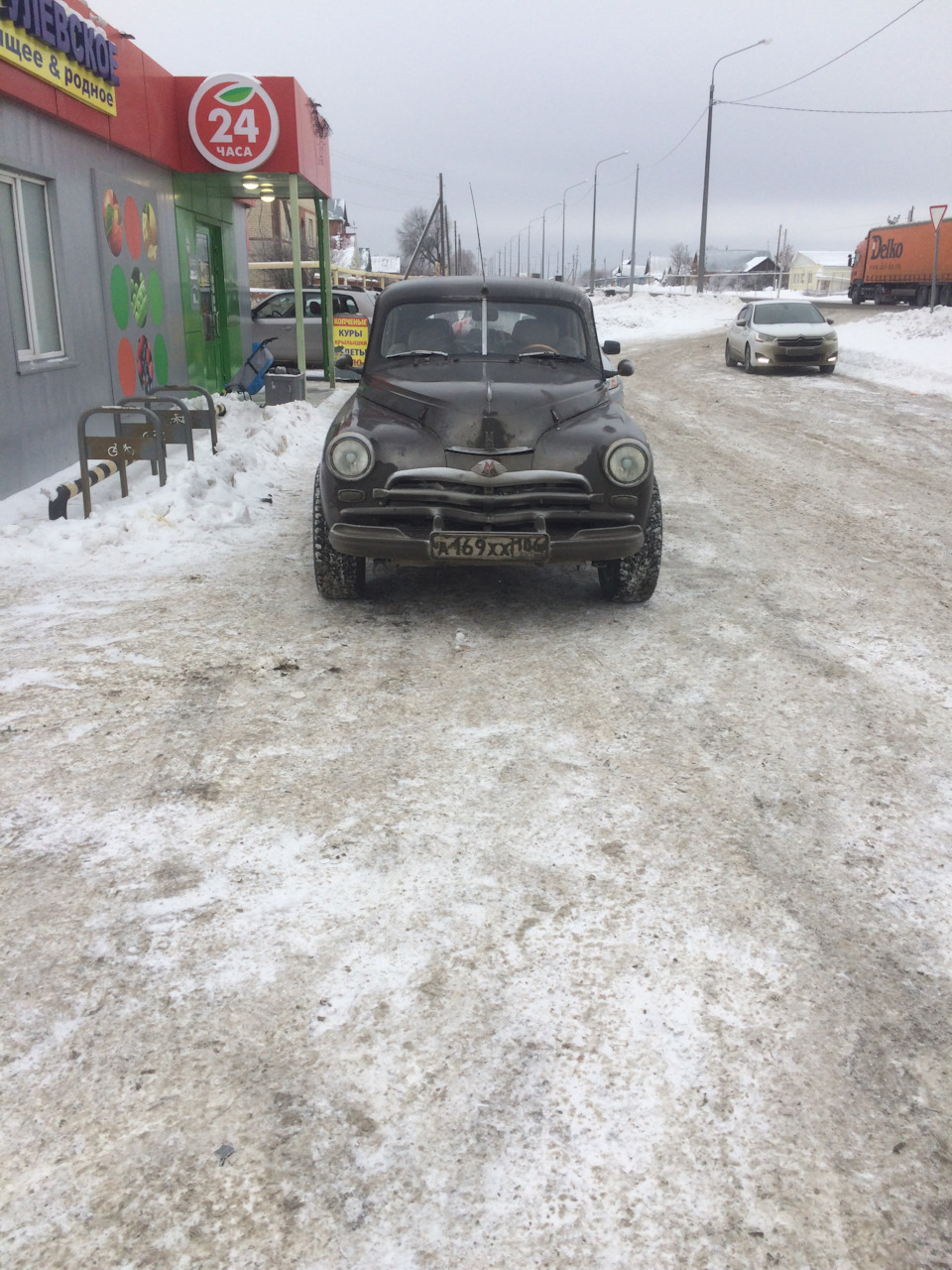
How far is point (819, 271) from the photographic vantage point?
127 m

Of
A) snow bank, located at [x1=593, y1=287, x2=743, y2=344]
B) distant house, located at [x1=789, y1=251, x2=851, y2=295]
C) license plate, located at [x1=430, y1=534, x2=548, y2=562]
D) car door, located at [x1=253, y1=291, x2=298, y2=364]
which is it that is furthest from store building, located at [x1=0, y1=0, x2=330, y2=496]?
distant house, located at [x1=789, y1=251, x2=851, y2=295]

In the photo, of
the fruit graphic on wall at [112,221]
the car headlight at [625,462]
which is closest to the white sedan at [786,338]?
the fruit graphic on wall at [112,221]

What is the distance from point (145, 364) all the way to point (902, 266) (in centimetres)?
3770

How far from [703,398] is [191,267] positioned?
810cm

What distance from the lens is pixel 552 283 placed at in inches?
271

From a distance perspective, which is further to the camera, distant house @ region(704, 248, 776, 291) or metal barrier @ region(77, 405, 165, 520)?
distant house @ region(704, 248, 776, 291)

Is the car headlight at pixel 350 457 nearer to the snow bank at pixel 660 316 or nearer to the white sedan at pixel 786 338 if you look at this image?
the white sedan at pixel 786 338

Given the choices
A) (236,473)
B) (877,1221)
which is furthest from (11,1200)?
(236,473)

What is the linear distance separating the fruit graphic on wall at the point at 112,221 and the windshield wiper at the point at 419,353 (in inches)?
224

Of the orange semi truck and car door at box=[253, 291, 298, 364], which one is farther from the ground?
the orange semi truck

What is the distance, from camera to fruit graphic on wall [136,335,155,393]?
1149 cm

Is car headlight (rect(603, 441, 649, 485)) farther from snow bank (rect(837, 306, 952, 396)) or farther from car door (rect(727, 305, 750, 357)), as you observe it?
car door (rect(727, 305, 750, 357))

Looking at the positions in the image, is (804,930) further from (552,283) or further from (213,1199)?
(552,283)

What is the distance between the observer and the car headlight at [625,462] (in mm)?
5176
